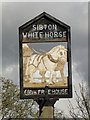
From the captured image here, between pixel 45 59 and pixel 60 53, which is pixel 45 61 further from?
pixel 60 53

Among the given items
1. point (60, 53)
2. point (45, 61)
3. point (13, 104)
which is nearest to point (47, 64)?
point (45, 61)

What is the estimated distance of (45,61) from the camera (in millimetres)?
2232

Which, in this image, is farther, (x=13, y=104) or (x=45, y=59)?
(x=13, y=104)

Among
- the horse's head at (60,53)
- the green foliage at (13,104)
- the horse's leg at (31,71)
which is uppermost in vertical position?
the horse's head at (60,53)

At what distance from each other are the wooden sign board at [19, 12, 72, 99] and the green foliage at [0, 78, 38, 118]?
2.17 meters

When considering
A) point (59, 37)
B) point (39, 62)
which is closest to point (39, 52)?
point (39, 62)

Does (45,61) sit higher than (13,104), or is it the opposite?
(45,61)

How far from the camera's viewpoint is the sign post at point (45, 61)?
2221mm

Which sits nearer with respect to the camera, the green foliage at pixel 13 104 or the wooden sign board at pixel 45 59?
the wooden sign board at pixel 45 59

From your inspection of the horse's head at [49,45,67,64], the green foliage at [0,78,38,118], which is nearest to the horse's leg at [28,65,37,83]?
the horse's head at [49,45,67,64]

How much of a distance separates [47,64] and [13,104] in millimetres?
2409

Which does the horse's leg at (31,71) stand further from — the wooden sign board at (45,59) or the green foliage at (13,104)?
the green foliage at (13,104)

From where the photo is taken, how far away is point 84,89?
3525mm

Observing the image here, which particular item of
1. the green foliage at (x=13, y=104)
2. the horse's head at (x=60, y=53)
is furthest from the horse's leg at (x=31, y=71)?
the green foliage at (x=13, y=104)
